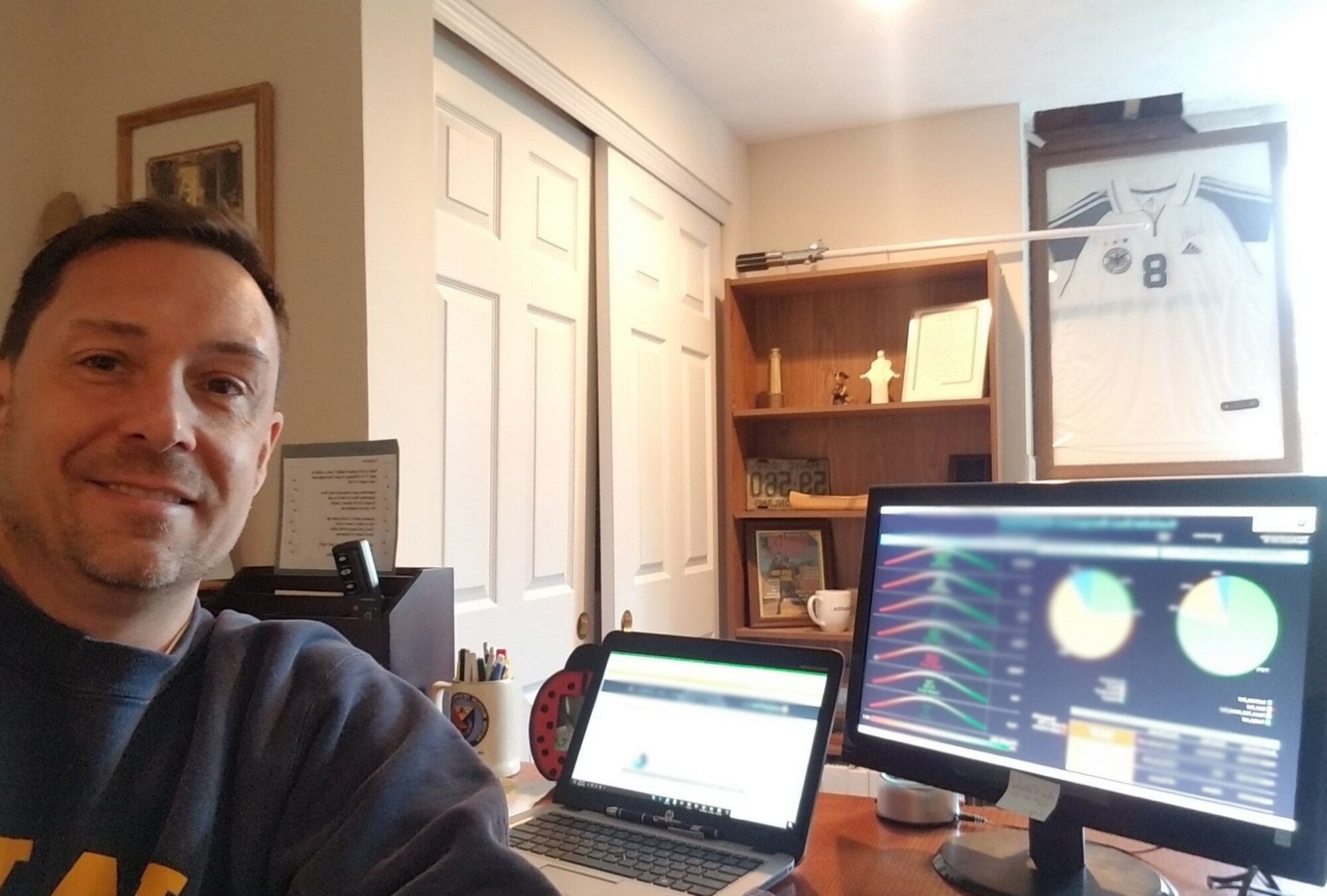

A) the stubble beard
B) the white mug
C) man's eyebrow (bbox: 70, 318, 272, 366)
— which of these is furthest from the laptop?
the white mug

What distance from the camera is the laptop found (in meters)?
0.95

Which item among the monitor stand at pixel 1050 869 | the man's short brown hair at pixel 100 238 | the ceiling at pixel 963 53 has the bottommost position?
the monitor stand at pixel 1050 869

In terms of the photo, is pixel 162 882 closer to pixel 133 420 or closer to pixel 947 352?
pixel 133 420

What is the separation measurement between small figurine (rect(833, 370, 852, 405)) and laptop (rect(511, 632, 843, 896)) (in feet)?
6.33

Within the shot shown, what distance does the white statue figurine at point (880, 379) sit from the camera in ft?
9.37

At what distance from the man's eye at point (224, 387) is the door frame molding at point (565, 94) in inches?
43.2

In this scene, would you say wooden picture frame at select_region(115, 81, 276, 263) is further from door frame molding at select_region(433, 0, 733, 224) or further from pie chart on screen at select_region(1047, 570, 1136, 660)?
pie chart on screen at select_region(1047, 570, 1136, 660)

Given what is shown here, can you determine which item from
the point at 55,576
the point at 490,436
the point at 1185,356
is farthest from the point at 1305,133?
the point at 55,576

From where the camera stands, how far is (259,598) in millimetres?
1354

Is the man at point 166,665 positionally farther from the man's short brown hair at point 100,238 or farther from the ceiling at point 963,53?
the ceiling at point 963,53

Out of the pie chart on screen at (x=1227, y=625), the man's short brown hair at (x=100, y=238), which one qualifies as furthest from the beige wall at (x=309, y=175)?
the pie chart on screen at (x=1227, y=625)

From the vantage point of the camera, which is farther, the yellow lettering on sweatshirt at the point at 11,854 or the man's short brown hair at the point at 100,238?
the man's short brown hair at the point at 100,238

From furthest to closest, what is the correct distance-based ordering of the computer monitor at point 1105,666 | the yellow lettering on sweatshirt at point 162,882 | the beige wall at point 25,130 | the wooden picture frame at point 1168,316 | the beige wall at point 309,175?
the wooden picture frame at point 1168,316 → the beige wall at point 25,130 → the beige wall at point 309,175 → the computer monitor at point 1105,666 → the yellow lettering on sweatshirt at point 162,882

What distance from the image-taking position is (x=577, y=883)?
0.92 metres
